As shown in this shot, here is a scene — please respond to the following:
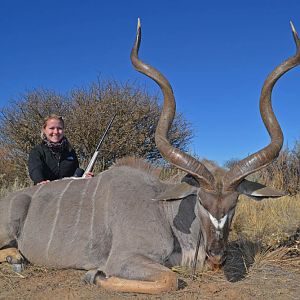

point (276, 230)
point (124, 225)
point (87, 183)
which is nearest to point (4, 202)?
point (87, 183)

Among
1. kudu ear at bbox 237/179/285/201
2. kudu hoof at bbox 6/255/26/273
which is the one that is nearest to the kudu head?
kudu ear at bbox 237/179/285/201

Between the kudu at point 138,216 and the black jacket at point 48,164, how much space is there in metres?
0.65

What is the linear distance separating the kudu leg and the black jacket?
2.08m

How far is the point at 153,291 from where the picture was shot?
3.03 metres

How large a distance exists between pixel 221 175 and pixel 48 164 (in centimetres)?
257

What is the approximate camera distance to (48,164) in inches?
209

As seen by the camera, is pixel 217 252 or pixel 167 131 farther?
pixel 167 131

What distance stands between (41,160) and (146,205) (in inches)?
78.9

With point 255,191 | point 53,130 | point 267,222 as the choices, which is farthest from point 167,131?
point 267,222

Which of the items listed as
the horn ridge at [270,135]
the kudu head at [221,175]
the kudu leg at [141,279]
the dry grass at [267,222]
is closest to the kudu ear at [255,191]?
the kudu head at [221,175]

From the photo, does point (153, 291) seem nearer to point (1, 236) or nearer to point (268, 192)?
point (268, 192)

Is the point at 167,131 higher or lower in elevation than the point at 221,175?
higher

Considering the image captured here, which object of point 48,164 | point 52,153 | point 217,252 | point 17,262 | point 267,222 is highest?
point 52,153

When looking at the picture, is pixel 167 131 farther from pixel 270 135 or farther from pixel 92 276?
pixel 92 276
